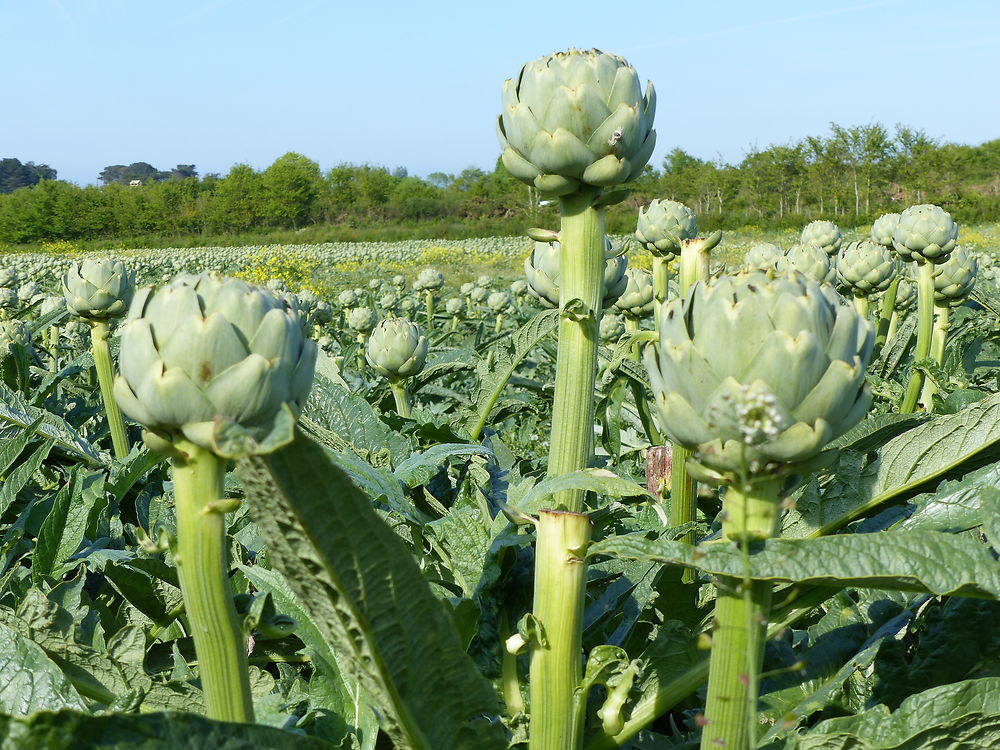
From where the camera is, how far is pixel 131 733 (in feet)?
1.85

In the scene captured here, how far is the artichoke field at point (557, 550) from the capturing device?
64 centimetres

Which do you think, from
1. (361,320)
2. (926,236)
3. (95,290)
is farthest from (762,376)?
(361,320)

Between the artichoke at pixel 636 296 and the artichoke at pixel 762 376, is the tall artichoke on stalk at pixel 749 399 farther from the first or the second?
the artichoke at pixel 636 296

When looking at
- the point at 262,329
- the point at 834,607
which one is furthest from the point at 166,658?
the point at 834,607

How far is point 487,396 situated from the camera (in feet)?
6.91

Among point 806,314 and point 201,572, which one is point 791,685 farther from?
point 201,572

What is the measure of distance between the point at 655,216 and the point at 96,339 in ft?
5.04

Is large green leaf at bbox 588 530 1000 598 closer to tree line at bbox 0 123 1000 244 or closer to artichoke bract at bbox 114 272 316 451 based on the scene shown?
artichoke bract at bbox 114 272 316 451

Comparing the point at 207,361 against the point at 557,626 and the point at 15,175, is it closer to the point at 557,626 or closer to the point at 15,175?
the point at 557,626

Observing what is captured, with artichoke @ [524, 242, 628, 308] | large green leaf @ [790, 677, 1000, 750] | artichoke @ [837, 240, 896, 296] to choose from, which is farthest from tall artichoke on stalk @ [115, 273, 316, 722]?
artichoke @ [837, 240, 896, 296]

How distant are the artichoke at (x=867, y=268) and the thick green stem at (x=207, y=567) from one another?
110 inches

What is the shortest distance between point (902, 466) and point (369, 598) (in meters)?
0.61

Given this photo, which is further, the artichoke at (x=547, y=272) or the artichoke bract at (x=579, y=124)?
the artichoke at (x=547, y=272)

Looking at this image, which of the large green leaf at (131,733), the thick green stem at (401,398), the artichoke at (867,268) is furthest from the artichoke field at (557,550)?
the artichoke at (867,268)
